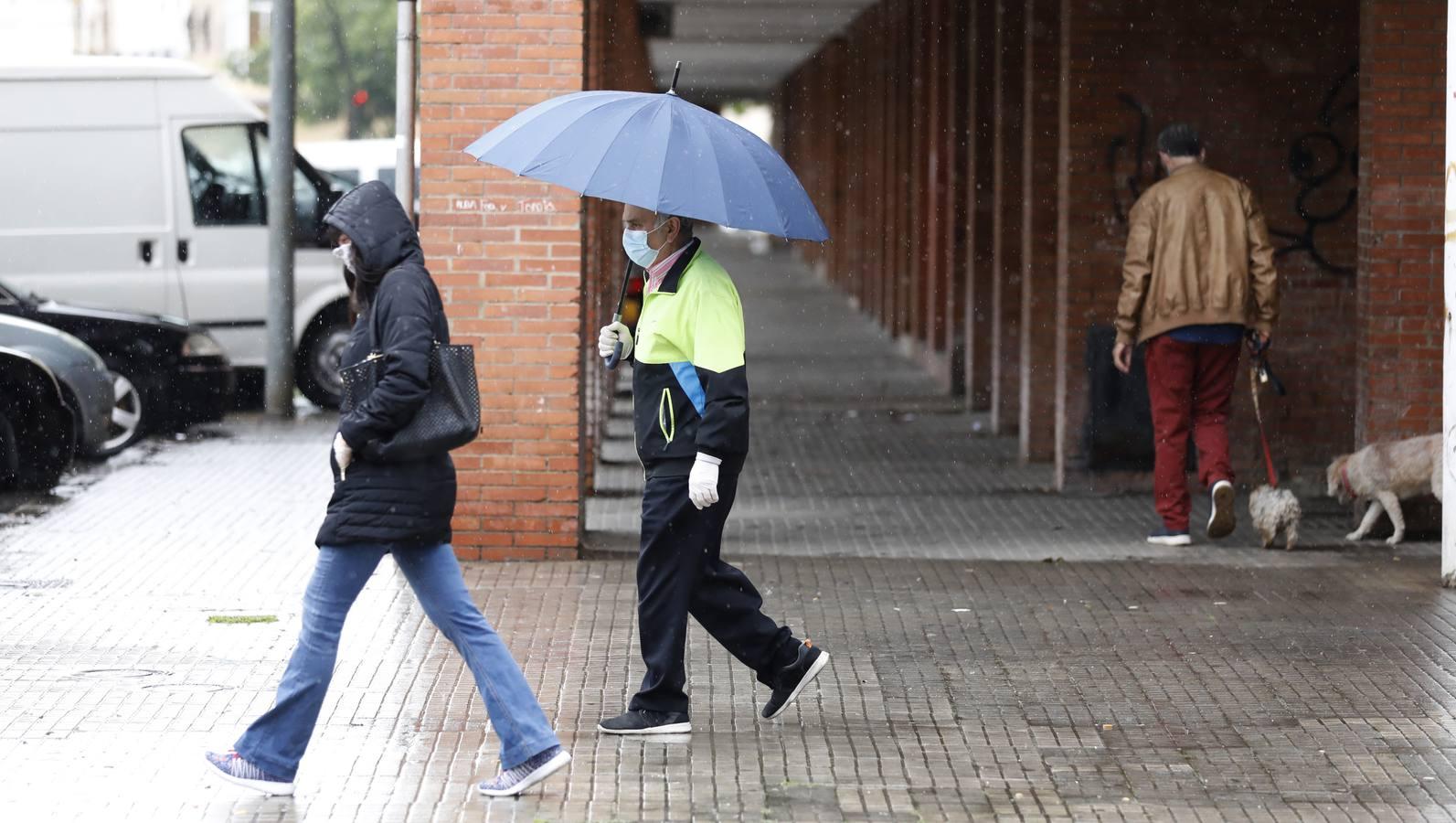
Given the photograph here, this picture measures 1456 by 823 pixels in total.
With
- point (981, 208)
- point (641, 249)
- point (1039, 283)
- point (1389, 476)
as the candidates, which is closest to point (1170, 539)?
point (1389, 476)

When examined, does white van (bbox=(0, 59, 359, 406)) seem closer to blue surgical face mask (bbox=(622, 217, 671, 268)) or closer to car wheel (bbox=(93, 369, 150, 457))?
car wheel (bbox=(93, 369, 150, 457))

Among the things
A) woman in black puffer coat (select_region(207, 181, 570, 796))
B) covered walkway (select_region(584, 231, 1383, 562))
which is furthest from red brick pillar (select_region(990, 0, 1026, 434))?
woman in black puffer coat (select_region(207, 181, 570, 796))

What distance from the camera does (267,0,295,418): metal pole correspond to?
16.2 m

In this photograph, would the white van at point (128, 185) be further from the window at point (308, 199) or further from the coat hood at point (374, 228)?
the coat hood at point (374, 228)

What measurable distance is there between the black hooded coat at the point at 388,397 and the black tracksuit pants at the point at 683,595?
766mm

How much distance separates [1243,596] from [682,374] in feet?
11.9

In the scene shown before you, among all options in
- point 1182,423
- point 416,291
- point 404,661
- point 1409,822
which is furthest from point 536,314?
point 1409,822

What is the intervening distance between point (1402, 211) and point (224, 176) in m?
9.89

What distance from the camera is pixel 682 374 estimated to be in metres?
5.86

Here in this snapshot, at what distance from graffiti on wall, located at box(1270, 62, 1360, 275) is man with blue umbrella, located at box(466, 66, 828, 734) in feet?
21.7

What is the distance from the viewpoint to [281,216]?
1627cm

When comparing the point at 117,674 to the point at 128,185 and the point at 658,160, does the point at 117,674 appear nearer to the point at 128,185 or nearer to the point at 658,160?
the point at 658,160

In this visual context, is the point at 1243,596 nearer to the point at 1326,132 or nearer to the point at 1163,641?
the point at 1163,641

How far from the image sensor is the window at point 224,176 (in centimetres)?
1620
